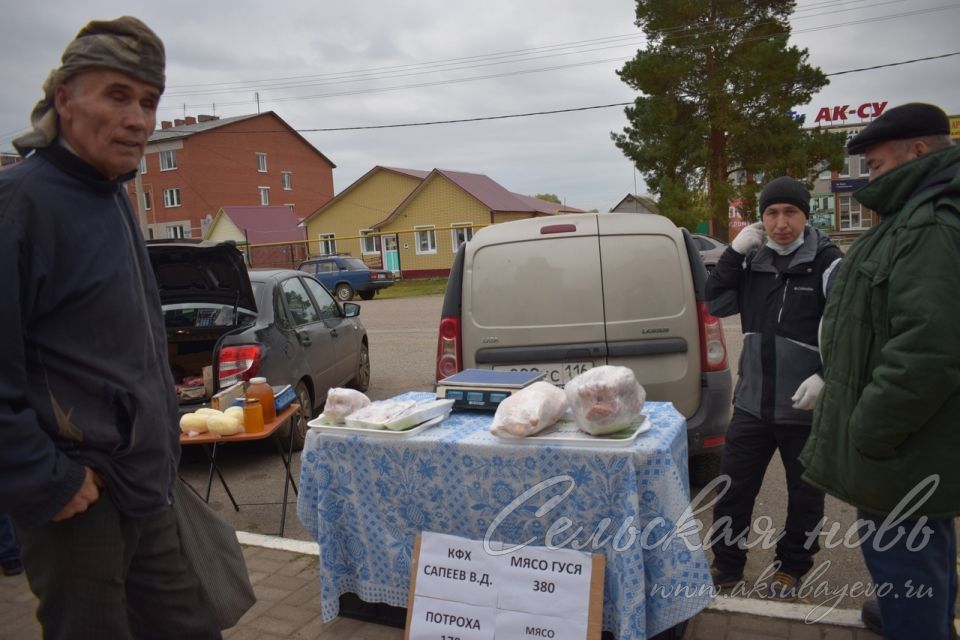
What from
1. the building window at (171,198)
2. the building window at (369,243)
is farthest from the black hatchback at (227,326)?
the building window at (171,198)

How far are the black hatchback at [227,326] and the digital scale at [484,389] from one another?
2.76 m

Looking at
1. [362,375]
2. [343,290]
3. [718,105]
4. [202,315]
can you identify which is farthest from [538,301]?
[718,105]

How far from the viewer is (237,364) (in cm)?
599

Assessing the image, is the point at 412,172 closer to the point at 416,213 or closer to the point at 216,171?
the point at 416,213

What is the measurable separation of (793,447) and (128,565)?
9.64 ft

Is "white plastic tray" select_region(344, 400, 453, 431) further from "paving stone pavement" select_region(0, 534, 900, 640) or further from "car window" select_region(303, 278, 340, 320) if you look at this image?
"car window" select_region(303, 278, 340, 320)

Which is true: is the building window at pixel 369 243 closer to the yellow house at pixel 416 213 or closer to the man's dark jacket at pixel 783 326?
the yellow house at pixel 416 213

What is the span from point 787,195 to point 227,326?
179 inches

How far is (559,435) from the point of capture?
9.80 feet

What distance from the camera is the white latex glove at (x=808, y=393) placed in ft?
10.9

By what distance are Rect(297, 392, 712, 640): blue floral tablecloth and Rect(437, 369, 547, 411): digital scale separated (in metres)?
0.07

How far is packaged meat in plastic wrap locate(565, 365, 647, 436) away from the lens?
288cm

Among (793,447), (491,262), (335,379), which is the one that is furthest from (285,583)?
(335,379)

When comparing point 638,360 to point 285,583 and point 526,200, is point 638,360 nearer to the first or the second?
point 285,583
